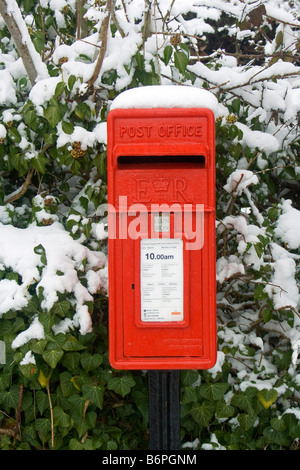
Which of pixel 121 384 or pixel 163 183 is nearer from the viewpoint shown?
pixel 163 183

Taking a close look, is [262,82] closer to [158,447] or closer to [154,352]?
[154,352]

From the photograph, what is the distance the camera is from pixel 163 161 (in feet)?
5.91

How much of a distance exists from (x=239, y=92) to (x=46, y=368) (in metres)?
1.83

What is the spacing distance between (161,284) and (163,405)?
53 cm

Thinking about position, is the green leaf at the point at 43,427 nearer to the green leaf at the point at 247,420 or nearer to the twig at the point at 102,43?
the green leaf at the point at 247,420

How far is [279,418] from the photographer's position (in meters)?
2.24

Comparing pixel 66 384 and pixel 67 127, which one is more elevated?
pixel 67 127

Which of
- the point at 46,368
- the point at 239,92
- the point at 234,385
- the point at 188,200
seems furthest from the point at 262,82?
the point at 46,368

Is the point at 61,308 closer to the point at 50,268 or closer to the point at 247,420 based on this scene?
the point at 50,268

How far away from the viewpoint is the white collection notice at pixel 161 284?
5.60 ft

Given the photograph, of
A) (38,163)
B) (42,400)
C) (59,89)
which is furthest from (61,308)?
(59,89)

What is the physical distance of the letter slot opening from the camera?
170 cm

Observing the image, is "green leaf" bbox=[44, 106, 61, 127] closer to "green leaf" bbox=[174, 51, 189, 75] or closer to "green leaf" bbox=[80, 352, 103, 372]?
"green leaf" bbox=[174, 51, 189, 75]

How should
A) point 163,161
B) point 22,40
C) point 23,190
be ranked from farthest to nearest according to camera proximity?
point 23,190
point 22,40
point 163,161
